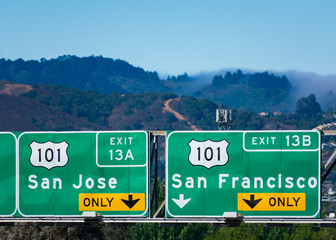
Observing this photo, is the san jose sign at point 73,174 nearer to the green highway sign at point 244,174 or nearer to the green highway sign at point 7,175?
the green highway sign at point 7,175

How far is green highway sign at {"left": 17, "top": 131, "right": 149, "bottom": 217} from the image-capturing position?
2136 centimetres

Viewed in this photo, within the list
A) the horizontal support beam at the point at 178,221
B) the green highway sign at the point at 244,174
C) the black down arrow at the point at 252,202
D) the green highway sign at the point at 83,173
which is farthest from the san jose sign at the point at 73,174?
the black down arrow at the point at 252,202

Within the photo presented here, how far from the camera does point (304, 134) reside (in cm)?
2092

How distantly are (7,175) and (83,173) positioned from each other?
2405mm

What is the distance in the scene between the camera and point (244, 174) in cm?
2108

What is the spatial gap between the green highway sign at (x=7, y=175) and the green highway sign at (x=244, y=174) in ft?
15.7

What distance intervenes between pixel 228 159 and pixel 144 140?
256 centimetres

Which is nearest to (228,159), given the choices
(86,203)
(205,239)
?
(86,203)

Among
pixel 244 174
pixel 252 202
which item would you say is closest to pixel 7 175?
pixel 244 174

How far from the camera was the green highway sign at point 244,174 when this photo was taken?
20.9m

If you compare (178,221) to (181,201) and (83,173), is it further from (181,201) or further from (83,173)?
(83,173)

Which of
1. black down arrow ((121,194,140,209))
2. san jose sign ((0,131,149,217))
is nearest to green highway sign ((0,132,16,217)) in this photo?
san jose sign ((0,131,149,217))

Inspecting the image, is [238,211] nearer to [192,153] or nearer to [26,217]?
[192,153]

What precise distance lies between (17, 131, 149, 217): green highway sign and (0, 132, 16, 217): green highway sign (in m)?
0.22
